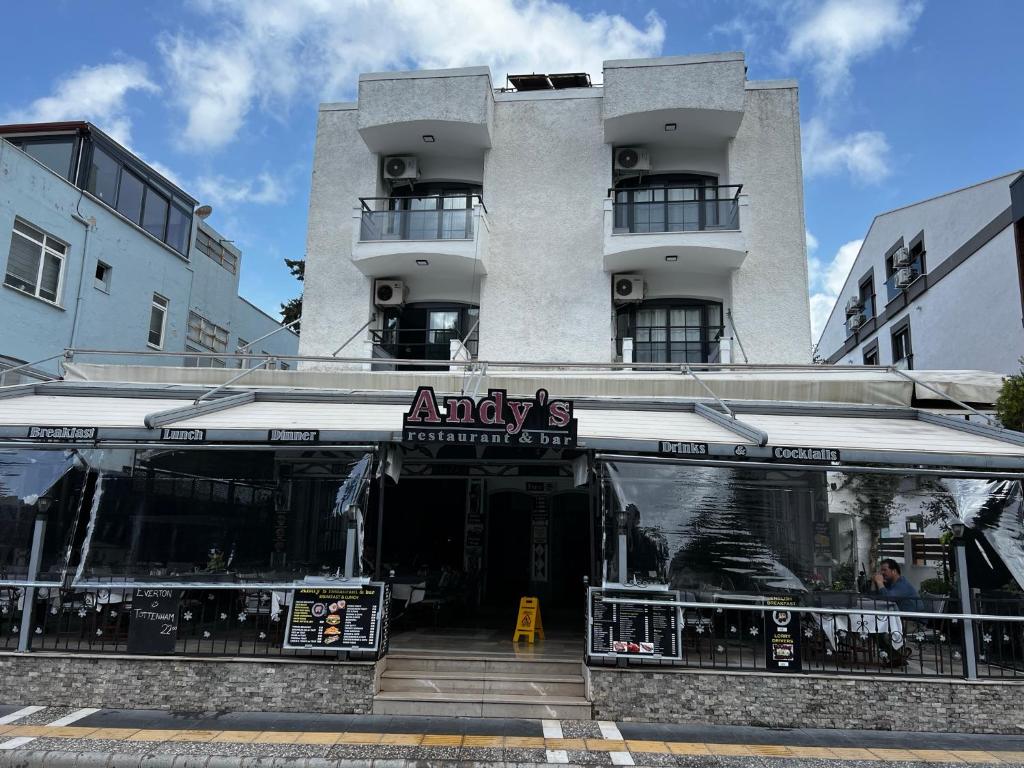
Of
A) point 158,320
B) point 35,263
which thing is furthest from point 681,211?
point 158,320

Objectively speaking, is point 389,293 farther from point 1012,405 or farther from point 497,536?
point 1012,405

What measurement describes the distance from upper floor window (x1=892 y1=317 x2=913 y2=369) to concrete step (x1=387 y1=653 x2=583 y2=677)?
61.7ft

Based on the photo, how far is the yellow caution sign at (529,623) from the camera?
1052 cm

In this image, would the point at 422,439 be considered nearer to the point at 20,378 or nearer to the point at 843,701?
the point at 843,701

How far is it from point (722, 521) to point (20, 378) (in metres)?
14.5

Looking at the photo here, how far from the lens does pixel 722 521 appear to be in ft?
29.1

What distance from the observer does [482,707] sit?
330 inches

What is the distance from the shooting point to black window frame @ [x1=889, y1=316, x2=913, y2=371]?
23.7 metres

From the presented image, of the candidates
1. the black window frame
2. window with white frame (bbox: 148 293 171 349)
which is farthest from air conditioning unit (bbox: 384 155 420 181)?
the black window frame

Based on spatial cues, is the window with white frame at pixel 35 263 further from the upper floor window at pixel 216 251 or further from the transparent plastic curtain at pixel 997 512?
the transparent plastic curtain at pixel 997 512

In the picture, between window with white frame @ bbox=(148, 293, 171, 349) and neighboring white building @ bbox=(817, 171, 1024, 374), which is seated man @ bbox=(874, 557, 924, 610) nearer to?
neighboring white building @ bbox=(817, 171, 1024, 374)

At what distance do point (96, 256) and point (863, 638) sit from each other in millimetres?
18806

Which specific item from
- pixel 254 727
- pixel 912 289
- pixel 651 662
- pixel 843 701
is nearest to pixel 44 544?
pixel 254 727

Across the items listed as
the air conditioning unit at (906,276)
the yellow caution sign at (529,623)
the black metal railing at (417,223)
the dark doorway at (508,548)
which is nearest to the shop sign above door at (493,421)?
the yellow caution sign at (529,623)
